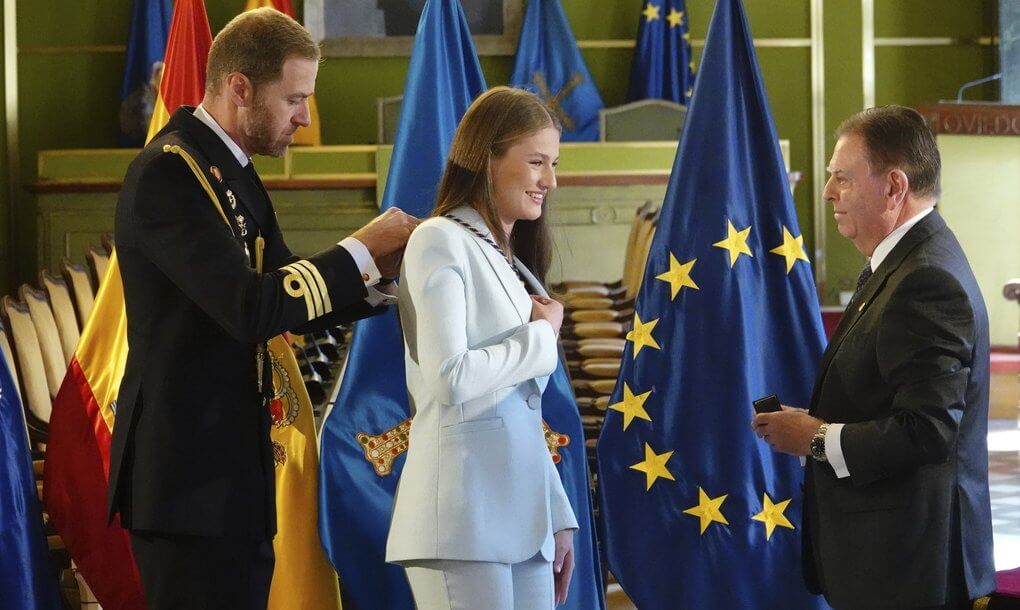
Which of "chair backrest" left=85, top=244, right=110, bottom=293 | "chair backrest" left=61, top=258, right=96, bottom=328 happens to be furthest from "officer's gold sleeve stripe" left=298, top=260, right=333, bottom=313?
"chair backrest" left=85, top=244, right=110, bottom=293

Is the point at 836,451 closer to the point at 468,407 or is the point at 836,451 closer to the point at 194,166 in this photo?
the point at 468,407

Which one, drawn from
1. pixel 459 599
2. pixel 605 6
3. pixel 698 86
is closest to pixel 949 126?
pixel 605 6

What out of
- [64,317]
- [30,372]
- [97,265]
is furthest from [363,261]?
[97,265]

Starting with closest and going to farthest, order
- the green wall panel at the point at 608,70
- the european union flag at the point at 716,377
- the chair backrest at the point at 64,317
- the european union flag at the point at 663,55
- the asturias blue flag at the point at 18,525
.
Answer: the asturias blue flag at the point at 18,525
the european union flag at the point at 716,377
the chair backrest at the point at 64,317
the european union flag at the point at 663,55
the green wall panel at the point at 608,70

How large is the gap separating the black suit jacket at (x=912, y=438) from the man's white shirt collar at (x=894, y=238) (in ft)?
0.04

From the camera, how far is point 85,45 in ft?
28.0

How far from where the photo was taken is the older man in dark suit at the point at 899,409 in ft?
6.35

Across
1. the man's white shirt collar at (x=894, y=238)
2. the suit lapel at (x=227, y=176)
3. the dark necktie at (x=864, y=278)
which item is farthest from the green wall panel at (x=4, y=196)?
the man's white shirt collar at (x=894, y=238)

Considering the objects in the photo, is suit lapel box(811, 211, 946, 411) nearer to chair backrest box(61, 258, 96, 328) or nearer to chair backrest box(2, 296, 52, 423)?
chair backrest box(2, 296, 52, 423)

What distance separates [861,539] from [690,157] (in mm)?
1123

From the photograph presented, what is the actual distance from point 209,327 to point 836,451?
1.07m

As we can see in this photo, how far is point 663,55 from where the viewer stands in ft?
27.3

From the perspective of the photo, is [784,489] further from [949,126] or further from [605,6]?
[605,6]

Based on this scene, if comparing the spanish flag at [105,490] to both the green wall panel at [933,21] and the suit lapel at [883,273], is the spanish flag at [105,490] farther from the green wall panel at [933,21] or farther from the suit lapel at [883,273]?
the green wall panel at [933,21]
